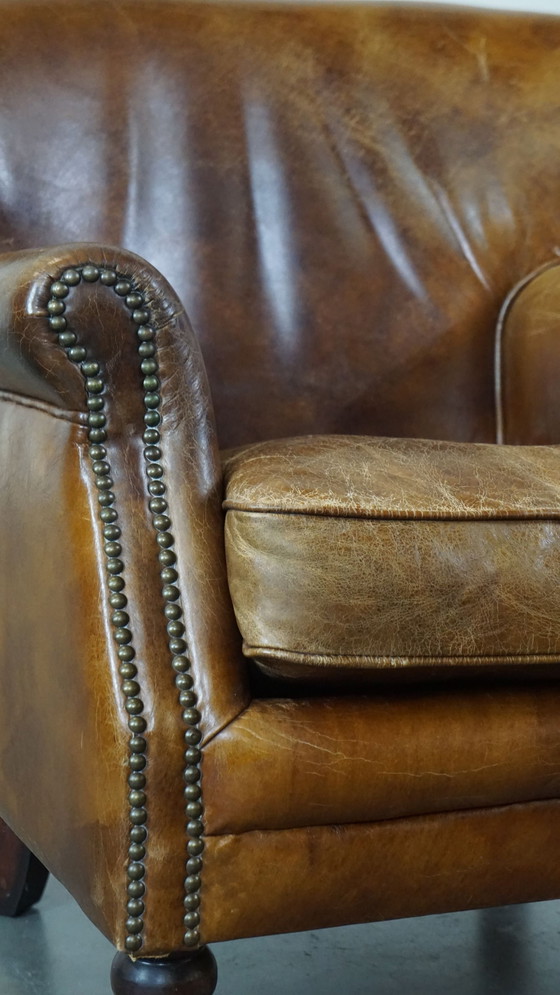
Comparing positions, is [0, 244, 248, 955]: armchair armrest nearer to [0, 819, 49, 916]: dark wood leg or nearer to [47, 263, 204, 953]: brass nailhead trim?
[47, 263, 204, 953]: brass nailhead trim

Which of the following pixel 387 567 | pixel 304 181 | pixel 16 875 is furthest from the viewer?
pixel 304 181

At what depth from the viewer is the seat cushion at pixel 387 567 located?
782mm

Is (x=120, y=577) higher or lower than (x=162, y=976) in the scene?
higher

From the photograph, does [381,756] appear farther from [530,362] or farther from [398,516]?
[530,362]

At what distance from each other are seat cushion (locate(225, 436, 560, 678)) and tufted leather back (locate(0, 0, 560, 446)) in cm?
60

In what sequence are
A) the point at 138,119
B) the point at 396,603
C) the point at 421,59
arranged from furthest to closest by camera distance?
1. the point at 421,59
2. the point at 138,119
3. the point at 396,603

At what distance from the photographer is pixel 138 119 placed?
1.44m

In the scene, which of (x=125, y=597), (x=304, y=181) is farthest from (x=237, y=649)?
(x=304, y=181)

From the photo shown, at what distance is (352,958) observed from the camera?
1.20 m

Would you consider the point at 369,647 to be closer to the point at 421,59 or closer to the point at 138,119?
the point at 138,119

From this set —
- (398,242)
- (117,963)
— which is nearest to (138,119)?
(398,242)

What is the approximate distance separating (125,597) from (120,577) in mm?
15

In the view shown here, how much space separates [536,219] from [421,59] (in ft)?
0.92

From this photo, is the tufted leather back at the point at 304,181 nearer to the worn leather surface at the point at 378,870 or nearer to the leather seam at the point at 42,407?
the leather seam at the point at 42,407
